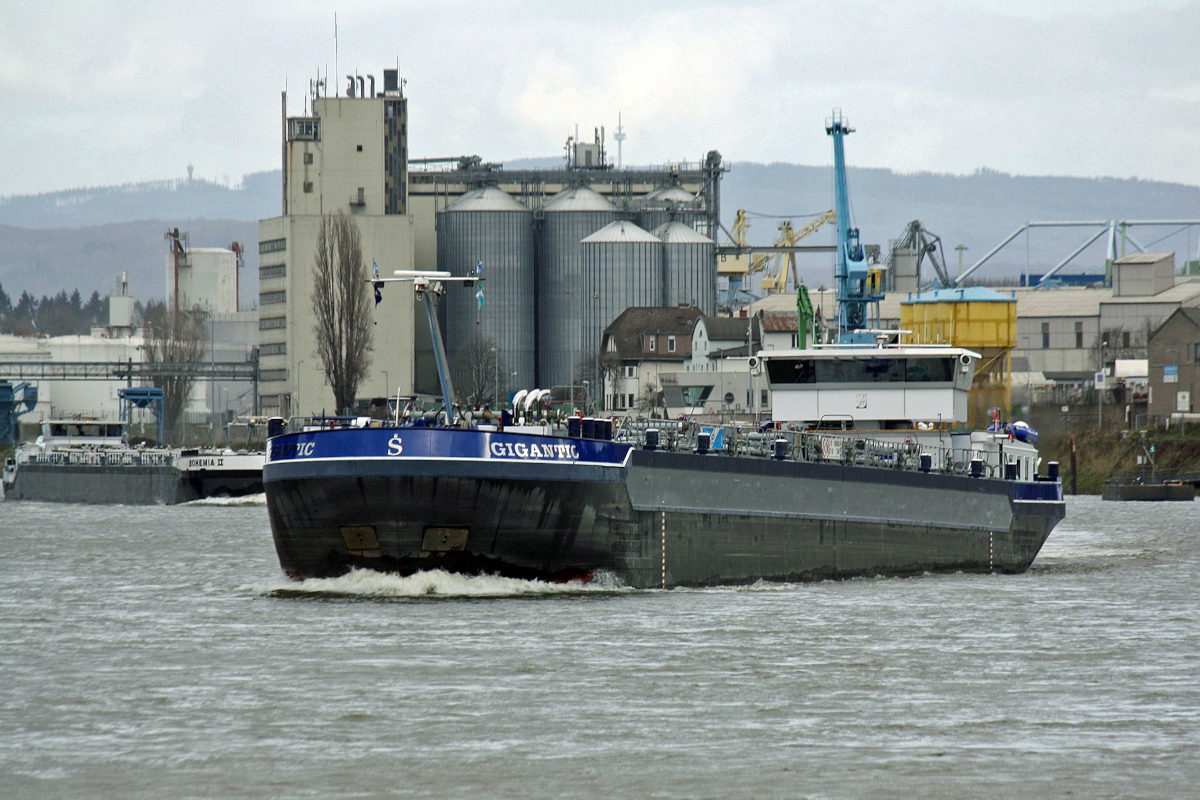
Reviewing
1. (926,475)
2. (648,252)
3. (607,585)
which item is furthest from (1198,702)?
(648,252)

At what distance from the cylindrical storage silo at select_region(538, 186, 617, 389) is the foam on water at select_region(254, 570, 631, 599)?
97.3m

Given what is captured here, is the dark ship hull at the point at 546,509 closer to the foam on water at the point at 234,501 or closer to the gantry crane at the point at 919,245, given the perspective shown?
the foam on water at the point at 234,501

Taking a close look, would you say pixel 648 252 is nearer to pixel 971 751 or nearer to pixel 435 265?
pixel 435 265

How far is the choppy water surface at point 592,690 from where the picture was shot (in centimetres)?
1492

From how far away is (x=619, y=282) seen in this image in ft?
412

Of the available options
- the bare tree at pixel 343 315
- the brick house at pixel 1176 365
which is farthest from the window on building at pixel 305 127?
the brick house at pixel 1176 365

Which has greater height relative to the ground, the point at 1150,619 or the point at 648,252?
the point at 648,252

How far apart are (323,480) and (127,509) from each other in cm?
5312

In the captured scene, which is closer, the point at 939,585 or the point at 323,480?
the point at 323,480

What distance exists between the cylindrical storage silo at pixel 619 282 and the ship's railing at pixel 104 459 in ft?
152

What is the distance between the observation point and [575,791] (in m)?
14.4

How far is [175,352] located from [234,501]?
59.1 metres

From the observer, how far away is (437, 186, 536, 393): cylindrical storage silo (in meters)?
127

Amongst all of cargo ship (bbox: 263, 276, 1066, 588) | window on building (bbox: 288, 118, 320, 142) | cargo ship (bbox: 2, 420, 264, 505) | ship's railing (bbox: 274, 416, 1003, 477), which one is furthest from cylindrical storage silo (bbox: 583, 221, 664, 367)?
ship's railing (bbox: 274, 416, 1003, 477)
